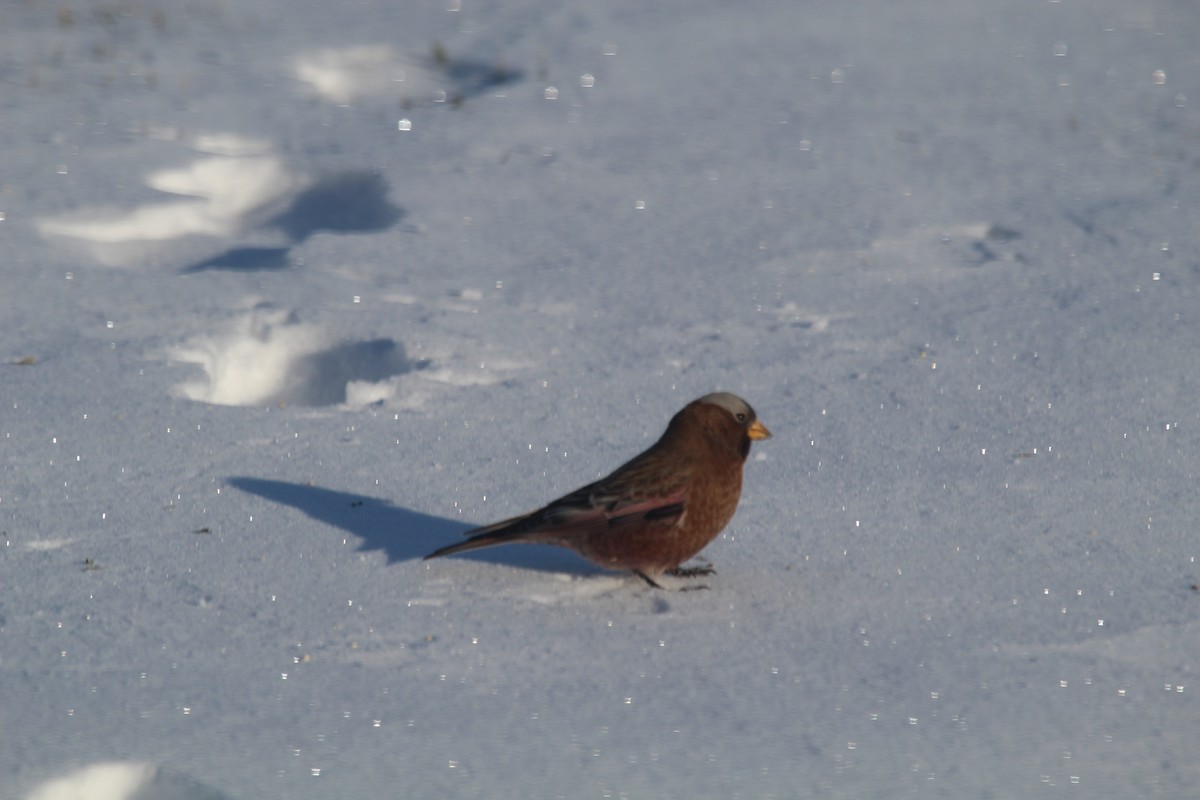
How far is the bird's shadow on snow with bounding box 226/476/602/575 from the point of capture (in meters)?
4.03

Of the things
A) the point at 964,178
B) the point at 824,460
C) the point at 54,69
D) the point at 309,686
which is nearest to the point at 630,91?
the point at 964,178

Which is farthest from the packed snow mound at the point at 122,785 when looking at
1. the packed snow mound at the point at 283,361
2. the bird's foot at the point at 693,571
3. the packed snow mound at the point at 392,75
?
the packed snow mound at the point at 392,75

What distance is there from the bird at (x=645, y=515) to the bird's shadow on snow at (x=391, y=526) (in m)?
0.25

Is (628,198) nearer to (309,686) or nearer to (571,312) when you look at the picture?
(571,312)

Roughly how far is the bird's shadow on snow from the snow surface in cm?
2

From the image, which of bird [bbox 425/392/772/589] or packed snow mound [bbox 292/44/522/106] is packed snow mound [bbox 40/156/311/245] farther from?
bird [bbox 425/392/772/589]

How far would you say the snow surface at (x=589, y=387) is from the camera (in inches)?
125

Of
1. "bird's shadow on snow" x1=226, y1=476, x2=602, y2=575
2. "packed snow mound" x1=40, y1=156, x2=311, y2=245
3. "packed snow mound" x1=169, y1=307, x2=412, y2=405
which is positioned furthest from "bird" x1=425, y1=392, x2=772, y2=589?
"packed snow mound" x1=40, y1=156, x2=311, y2=245

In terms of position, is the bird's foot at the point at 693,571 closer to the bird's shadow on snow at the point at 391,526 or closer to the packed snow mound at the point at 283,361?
the bird's shadow on snow at the point at 391,526

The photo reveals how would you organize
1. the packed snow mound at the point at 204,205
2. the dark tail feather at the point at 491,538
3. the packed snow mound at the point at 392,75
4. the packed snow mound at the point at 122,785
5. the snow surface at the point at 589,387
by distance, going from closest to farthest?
1. the packed snow mound at the point at 122,785
2. the snow surface at the point at 589,387
3. the dark tail feather at the point at 491,538
4. the packed snow mound at the point at 204,205
5. the packed snow mound at the point at 392,75

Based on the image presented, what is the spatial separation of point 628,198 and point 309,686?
411 cm

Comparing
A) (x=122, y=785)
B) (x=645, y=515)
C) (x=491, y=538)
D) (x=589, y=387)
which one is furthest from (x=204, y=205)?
(x=122, y=785)

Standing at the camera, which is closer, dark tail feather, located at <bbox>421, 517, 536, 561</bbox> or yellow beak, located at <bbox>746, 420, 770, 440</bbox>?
dark tail feather, located at <bbox>421, 517, 536, 561</bbox>

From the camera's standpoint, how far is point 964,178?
23.4ft
